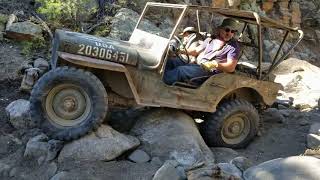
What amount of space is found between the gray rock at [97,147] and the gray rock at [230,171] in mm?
1200

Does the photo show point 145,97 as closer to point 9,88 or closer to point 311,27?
point 9,88

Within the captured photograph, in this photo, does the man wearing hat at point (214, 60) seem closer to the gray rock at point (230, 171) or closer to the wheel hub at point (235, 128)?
the wheel hub at point (235, 128)

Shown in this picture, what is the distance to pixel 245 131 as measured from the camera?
6.43 m

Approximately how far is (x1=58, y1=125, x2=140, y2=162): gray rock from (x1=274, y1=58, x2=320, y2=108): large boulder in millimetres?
4826

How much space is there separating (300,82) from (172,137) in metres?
6.41

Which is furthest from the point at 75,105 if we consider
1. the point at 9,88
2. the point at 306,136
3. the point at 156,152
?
the point at 306,136

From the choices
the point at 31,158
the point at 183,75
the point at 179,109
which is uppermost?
the point at 183,75

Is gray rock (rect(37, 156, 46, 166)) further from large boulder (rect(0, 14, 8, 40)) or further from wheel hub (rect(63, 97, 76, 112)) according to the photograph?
large boulder (rect(0, 14, 8, 40))

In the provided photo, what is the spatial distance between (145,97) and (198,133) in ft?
2.97

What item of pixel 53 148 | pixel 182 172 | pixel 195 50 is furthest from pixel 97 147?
pixel 195 50

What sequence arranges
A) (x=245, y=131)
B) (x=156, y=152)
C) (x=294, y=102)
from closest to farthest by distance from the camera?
(x=156, y=152) < (x=245, y=131) < (x=294, y=102)

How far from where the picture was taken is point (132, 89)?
209 inches

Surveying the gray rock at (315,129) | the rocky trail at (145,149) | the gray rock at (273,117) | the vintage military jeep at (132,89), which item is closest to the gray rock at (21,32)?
the rocky trail at (145,149)

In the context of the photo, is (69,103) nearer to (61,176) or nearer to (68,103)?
(68,103)
